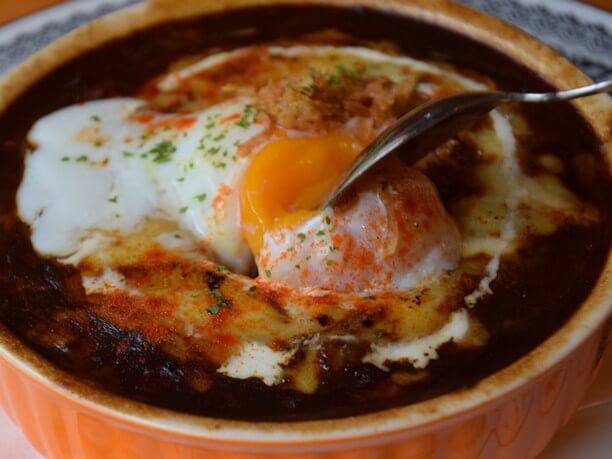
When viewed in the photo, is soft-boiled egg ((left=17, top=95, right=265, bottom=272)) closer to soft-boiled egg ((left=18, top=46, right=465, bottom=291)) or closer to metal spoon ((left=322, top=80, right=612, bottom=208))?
soft-boiled egg ((left=18, top=46, right=465, bottom=291))

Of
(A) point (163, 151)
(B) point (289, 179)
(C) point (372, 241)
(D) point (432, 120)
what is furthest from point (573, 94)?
(A) point (163, 151)

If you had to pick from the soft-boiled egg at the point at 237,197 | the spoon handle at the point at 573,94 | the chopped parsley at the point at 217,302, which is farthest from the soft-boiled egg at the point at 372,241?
the spoon handle at the point at 573,94

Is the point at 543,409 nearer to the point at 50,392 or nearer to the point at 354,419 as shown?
the point at 354,419

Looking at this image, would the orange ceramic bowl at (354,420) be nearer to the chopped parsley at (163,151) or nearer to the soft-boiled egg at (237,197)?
the soft-boiled egg at (237,197)

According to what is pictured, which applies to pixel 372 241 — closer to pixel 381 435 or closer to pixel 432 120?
pixel 432 120

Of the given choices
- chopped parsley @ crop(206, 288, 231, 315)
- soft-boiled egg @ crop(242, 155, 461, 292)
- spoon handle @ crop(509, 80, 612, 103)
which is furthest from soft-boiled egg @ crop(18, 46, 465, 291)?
spoon handle @ crop(509, 80, 612, 103)

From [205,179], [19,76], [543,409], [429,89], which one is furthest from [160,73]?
[543,409]
